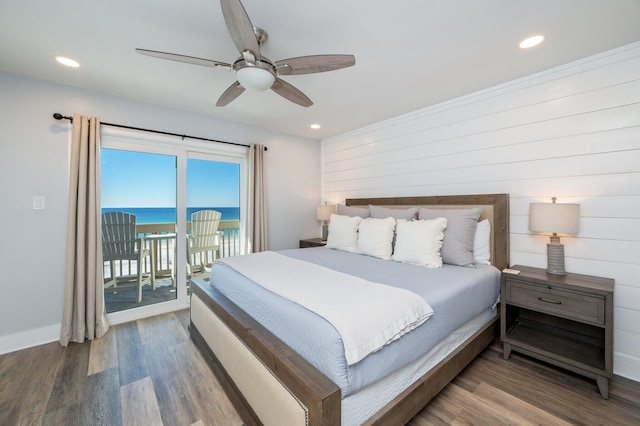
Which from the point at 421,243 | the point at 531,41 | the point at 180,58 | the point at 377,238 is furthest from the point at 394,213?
the point at 180,58

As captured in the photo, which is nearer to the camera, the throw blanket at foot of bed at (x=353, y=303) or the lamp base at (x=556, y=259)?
the throw blanket at foot of bed at (x=353, y=303)

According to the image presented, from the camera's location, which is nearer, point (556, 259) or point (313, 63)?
point (313, 63)

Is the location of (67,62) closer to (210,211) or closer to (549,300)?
(210,211)

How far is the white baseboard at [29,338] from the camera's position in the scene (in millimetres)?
2322

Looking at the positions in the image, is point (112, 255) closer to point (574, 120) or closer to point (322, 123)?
point (322, 123)

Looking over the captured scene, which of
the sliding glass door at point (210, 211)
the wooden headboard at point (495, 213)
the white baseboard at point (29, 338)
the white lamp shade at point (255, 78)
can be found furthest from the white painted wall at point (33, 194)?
the wooden headboard at point (495, 213)

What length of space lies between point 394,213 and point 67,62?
11.1 feet

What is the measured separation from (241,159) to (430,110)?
2626 millimetres

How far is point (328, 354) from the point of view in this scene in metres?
1.15

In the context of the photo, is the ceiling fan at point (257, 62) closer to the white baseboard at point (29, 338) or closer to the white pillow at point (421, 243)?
the white pillow at point (421, 243)

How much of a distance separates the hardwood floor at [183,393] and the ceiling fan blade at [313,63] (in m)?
2.25

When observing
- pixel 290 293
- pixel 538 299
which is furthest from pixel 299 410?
pixel 538 299

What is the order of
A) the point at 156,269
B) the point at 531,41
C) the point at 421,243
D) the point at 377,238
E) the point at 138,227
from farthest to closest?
1. the point at 156,269
2. the point at 138,227
3. the point at 377,238
4. the point at 421,243
5. the point at 531,41

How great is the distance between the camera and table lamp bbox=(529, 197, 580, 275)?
6.51 ft
